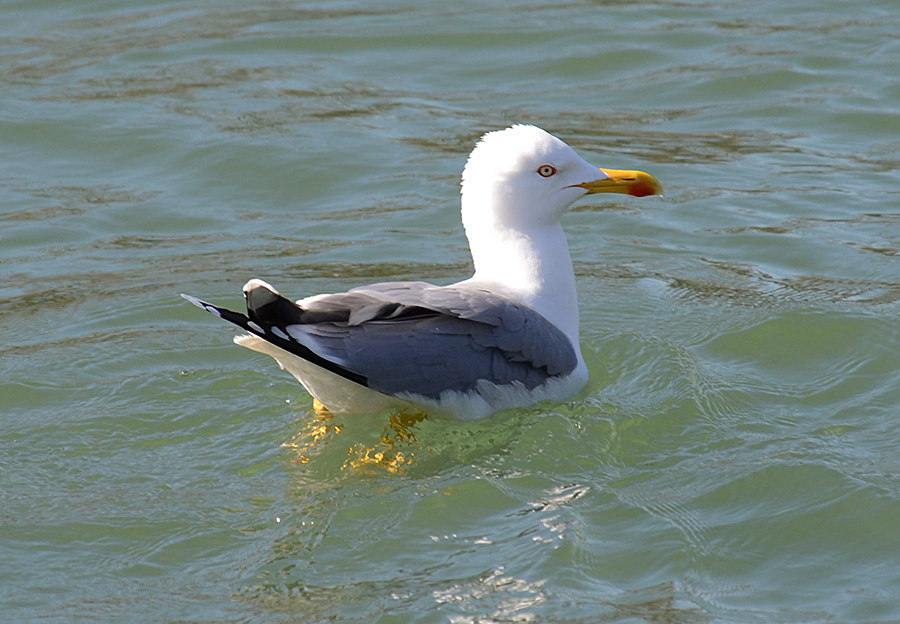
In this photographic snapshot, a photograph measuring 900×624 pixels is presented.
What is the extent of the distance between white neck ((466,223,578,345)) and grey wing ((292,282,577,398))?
209 millimetres

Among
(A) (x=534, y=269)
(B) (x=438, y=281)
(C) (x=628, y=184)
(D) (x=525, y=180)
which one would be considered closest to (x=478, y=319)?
(A) (x=534, y=269)

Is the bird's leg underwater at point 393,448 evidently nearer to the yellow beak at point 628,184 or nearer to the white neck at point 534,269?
the white neck at point 534,269

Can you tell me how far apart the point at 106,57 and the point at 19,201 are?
2.91 metres

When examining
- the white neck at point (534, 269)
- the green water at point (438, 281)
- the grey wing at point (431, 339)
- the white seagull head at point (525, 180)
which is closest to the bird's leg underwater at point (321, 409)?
the green water at point (438, 281)

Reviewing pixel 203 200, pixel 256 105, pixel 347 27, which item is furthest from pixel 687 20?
pixel 203 200

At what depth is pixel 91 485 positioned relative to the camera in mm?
5625

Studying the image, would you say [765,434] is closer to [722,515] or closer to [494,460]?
[722,515]

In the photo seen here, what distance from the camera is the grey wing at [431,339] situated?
5594mm

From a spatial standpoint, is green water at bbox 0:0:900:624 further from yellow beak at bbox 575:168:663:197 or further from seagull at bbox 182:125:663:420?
yellow beak at bbox 575:168:663:197

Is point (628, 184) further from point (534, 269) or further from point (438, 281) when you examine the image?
point (438, 281)

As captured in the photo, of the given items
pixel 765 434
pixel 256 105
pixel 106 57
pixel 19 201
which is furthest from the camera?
pixel 106 57

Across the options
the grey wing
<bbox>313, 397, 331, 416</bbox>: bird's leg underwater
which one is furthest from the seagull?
<bbox>313, 397, 331, 416</bbox>: bird's leg underwater

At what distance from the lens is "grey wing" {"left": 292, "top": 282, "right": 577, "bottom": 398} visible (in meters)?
5.59

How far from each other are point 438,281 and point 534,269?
1.62 m
